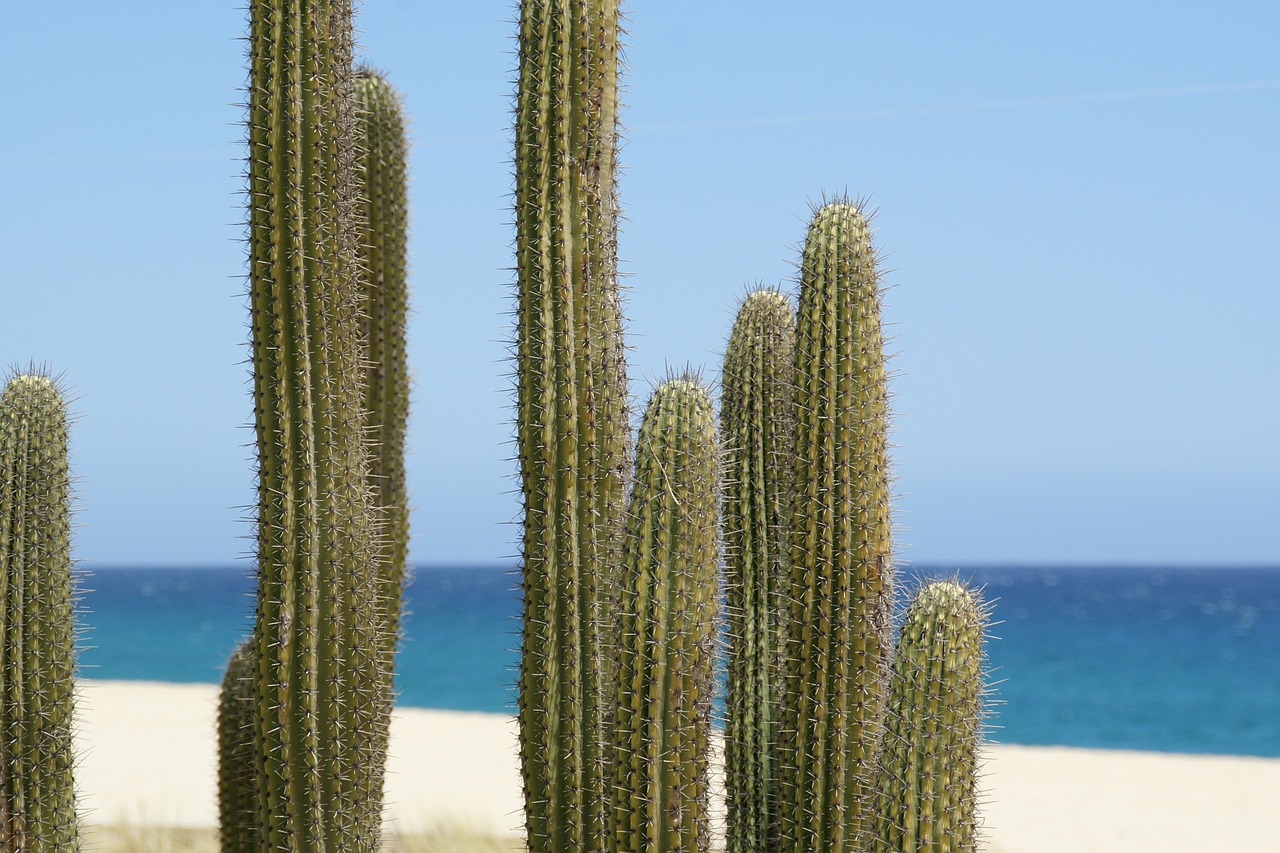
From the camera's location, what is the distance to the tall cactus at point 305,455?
14.4 feet

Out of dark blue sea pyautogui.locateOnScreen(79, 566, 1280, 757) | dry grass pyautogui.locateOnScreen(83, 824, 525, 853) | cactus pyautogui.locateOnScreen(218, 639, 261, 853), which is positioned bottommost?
dark blue sea pyautogui.locateOnScreen(79, 566, 1280, 757)

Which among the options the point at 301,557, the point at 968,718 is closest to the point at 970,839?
the point at 968,718

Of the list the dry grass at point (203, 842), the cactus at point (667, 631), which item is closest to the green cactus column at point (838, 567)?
the cactus at point (667, 631)

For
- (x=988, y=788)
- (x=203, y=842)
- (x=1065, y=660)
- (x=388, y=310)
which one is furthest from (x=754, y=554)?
(x=1065, y=660)

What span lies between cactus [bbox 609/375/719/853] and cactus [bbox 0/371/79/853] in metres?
2.53

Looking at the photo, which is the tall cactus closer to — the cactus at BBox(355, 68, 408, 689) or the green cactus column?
the cactus at BBox(355, 68, 408, 689)

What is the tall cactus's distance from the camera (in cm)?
440

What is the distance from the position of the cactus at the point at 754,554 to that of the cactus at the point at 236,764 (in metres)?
2.16

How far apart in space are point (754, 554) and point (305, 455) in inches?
68.7

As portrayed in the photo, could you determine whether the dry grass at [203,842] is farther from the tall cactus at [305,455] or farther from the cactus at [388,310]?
the tall cactus at [305,455]

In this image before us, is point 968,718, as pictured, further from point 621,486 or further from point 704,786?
point 621,486

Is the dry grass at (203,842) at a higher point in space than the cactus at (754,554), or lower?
lower

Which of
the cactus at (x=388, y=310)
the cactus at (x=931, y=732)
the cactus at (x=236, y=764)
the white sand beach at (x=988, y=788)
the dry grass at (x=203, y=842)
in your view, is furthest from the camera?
the white sand beach at (x=988, y=788)

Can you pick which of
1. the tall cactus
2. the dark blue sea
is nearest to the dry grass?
the dark blue sea
